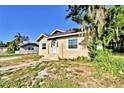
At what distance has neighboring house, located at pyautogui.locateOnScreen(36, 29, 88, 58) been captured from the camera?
45.9 ft

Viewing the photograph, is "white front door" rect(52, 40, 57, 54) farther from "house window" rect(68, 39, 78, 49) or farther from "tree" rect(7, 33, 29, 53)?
"tree" rect(7, 33, 29, 53)

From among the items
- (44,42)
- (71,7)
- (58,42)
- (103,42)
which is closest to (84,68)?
(103,42)

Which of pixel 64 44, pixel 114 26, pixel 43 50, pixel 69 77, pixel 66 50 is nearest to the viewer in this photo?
pixel 69 77

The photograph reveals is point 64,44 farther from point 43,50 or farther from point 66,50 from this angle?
point 43,50

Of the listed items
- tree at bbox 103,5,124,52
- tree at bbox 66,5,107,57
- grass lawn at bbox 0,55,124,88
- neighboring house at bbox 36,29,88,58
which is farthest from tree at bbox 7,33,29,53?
tree at bbox 103,5,124,52

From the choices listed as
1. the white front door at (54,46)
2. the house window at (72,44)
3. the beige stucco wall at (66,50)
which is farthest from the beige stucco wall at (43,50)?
the house window at (72,44)

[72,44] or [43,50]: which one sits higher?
[72,44]

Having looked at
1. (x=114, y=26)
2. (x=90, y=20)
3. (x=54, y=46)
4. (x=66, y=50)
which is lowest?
(x=66, y=50)

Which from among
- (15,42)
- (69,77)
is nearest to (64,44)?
(15,42)

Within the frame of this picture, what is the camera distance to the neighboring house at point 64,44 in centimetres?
1398

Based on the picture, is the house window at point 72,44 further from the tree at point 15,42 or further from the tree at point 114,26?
the tree at point 15,42

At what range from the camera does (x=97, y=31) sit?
12.1m

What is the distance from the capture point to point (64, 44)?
1514 centimetres
